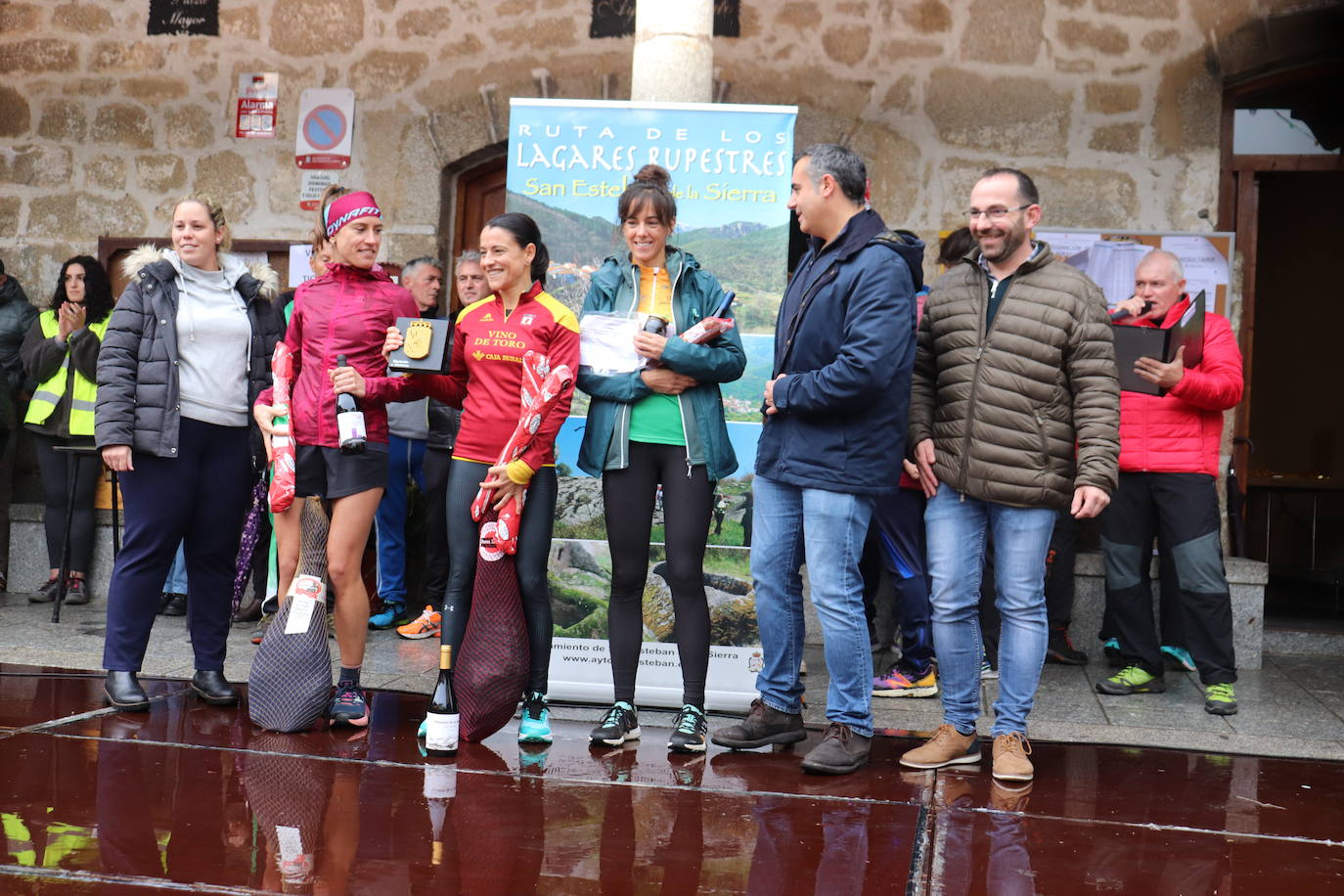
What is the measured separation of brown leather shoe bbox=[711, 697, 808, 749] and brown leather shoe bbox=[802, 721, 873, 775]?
18cm

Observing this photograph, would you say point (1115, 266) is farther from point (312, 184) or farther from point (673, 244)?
point (312, 184)

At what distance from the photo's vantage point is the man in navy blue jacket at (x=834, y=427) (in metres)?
3.96

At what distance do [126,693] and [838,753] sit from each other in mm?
2421

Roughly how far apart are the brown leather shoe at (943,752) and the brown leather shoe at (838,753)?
15 centimetres

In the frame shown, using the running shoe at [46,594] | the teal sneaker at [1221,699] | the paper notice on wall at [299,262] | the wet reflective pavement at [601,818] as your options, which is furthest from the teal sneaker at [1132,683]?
the running shoe at [46,594]

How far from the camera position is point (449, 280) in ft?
24.5

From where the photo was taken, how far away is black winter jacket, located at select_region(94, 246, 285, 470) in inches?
177

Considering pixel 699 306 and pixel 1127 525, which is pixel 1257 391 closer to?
pixel 1127 525

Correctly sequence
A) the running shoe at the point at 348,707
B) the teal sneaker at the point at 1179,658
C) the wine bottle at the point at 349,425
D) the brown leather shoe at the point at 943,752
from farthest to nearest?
the teal sneaker at the point at 1179,658 → the running shoe at the point at 348,707 → the wine bottle at the point at 349,425 → the brown leather shoe at the point at 943,752

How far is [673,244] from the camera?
15.8 feet

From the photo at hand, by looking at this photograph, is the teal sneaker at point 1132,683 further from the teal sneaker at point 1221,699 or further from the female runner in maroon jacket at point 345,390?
the female runner in maroon jacket at point 345,390

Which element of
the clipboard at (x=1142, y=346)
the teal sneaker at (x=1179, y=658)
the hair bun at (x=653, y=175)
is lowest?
the teal sneaker at (x=1179, y=658)

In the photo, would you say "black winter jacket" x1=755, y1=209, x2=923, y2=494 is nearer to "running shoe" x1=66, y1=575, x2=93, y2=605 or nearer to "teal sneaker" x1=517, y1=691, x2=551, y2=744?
"teal sneaker" x1=517, y1=691, x2=551, y2=744

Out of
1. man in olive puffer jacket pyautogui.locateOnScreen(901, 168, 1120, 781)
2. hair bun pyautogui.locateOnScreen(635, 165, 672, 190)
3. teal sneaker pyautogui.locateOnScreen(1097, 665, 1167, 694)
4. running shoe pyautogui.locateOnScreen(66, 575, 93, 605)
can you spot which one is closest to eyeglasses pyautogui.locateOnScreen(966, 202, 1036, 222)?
man in olive puffer jacket pyautogui.locateOnScreen(901, 168, 1120, 781)
